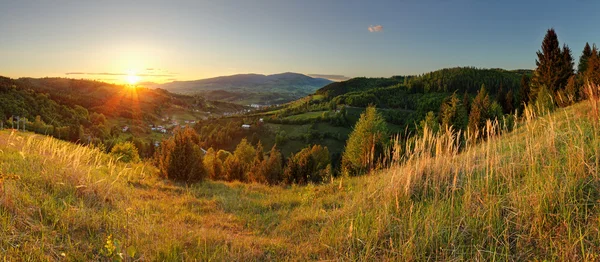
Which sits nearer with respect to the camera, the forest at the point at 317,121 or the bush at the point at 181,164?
the bush at the point at 181,164

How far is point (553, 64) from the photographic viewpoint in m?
39.8

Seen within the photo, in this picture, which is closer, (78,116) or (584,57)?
(584,57)

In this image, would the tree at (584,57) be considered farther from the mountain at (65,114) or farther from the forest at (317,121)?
the mountain at (65,114)

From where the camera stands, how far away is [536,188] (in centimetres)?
408

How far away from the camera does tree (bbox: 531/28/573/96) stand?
129 feet

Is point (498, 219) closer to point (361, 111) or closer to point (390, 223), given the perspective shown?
point (390, 223)

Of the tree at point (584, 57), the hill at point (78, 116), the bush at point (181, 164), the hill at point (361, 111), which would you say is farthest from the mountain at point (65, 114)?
the tree at point (584, 57)

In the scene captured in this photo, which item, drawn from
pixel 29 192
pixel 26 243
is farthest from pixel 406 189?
pixel 29 192

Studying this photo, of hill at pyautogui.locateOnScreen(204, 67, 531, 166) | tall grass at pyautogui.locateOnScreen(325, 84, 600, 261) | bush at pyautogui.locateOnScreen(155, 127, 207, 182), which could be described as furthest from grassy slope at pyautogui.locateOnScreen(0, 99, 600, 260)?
hill at pyautogui.locateOnScreen(204, 67, 531, 166)

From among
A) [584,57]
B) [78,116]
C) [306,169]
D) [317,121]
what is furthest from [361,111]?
[78,116]

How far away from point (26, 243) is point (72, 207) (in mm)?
1397

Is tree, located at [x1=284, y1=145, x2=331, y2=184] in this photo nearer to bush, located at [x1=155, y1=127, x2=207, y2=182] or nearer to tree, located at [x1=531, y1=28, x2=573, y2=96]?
bush, located at [x1=155, y1=127, x2=207, y2=182]

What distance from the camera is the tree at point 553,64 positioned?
1545 inches

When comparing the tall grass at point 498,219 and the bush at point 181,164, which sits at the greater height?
the tall grass at point 498,219
